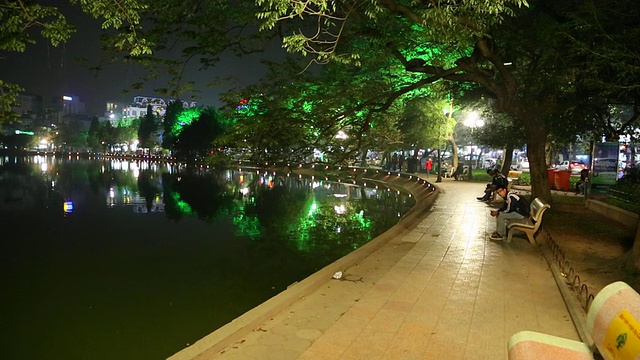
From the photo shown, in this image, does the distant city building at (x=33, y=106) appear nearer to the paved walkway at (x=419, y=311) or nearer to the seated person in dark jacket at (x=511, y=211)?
the seated person in dark jacket at (x=511, y=211)

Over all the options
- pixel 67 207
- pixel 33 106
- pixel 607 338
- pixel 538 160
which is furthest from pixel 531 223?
pixel 33 106

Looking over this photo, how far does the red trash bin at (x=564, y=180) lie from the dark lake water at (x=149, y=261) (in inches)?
319

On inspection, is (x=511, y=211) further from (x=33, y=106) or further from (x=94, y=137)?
(x=33, y=106)

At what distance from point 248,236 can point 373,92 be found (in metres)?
6.36

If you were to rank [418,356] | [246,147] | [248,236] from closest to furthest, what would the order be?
[418,356]
[246,147]
[248,236]

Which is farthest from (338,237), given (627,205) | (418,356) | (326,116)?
(418,356)

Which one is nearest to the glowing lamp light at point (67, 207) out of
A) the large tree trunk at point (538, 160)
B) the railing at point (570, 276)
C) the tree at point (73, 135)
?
the large tree trunk at point (538, 160)

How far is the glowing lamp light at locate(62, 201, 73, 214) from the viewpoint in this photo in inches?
903

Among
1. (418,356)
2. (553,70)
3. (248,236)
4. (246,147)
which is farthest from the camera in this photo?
(248,236)

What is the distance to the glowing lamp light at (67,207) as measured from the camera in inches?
903

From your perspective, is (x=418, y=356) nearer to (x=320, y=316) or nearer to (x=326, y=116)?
(x=320, y=316)

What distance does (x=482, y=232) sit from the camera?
12.9 meters

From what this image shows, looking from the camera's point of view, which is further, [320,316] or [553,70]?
[553,70]

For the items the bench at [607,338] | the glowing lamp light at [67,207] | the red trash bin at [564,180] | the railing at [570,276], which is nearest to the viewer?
the bench at [607,338]
